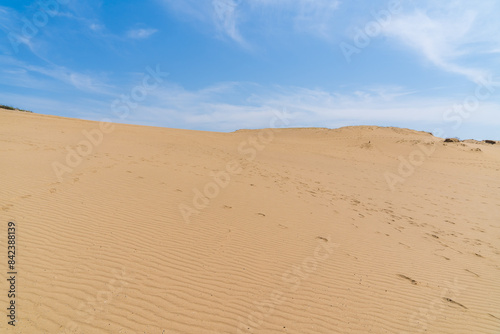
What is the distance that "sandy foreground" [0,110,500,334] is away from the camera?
3.46m

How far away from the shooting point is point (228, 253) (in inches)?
198

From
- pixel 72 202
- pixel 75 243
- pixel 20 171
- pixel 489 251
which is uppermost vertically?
pixel 20 171

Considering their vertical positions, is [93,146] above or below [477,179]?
above

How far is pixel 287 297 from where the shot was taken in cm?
395

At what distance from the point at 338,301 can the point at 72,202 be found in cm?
662

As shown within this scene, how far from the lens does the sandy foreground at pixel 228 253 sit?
11.3 feet

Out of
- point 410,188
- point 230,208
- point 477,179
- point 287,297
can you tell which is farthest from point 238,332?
point 477,179

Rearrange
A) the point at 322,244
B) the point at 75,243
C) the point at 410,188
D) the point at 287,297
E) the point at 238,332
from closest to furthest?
the point at 238,332
the point at 287,297
the point at 75,243
the point at 322,244
the point at 410,188

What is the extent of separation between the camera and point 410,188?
1323cm

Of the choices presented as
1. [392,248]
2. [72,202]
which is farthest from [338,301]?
[72,202]

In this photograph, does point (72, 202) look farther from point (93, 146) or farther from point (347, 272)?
point (93, 146)

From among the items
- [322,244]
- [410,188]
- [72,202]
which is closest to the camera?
[322,244]

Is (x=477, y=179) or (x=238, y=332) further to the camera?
(x=477, y=179)

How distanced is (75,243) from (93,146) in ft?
35.4
